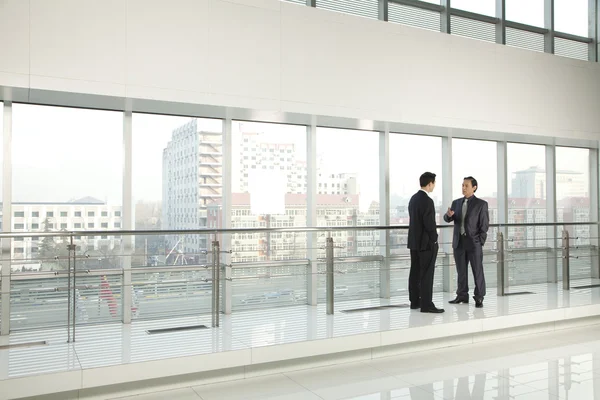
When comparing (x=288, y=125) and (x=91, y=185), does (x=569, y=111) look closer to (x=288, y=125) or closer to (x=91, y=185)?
(x=288, y=125)

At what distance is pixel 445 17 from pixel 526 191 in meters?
2.68

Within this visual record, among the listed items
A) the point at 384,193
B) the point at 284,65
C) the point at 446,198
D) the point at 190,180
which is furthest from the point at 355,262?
the point at 284,65

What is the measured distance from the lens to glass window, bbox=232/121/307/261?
19.2ft

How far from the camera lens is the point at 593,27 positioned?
802cm

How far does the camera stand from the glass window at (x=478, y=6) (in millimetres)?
6914

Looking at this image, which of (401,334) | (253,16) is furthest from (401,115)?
(401,334)

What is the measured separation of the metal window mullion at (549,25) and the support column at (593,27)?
82cm

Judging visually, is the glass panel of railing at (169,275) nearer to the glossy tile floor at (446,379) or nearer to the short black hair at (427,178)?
the glossy tile floor at (446,379)

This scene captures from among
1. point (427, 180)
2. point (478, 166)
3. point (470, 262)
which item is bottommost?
point (470, 262)

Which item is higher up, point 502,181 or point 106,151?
point 106,151

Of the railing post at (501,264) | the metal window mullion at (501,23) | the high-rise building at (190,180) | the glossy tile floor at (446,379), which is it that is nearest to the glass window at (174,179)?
the high-rise building at (190,180)

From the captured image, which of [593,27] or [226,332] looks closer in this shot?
[226,332]

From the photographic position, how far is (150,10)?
185 inches

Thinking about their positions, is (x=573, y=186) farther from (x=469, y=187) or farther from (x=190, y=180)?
(x=190, y=180)
